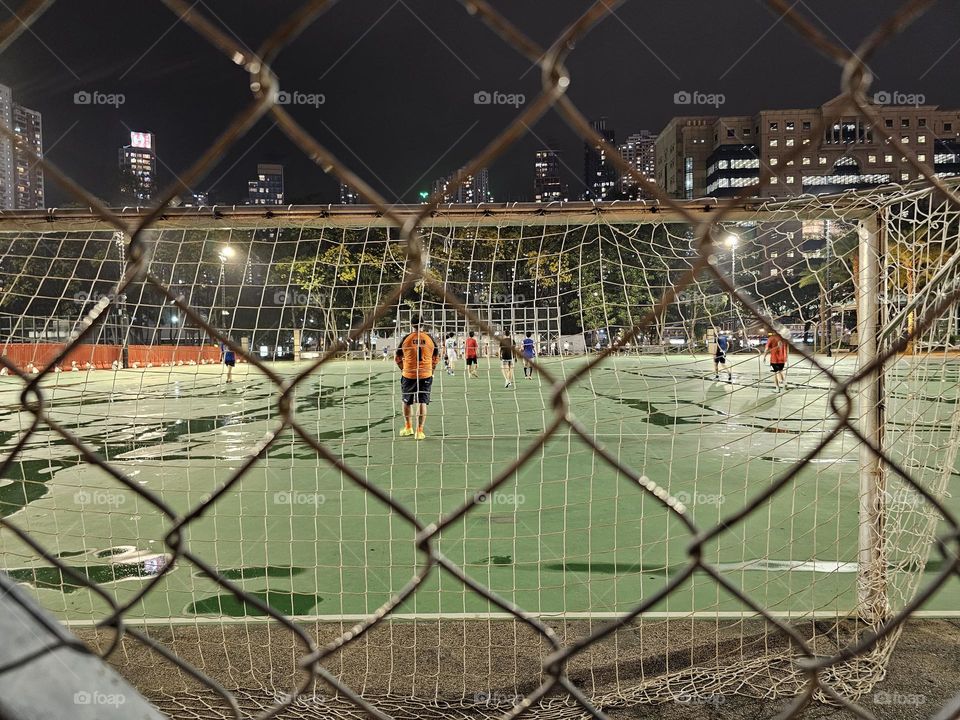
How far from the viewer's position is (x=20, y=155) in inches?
24.3

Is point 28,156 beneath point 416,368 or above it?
above

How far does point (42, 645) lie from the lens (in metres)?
0.62

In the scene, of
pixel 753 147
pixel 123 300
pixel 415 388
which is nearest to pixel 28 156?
pixel 123 300

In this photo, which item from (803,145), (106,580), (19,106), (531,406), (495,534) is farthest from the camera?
(19,106)

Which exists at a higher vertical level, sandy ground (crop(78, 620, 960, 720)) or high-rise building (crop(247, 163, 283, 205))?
high-rise building (crop(247, 163, 283, 205))

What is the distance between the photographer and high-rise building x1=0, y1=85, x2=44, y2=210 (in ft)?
2.21

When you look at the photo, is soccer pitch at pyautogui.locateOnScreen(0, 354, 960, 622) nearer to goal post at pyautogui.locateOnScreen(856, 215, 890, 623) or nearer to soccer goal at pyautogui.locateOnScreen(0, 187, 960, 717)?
soccer goal at pyautogui.locateOnScreen(0, 187, 960, 717)

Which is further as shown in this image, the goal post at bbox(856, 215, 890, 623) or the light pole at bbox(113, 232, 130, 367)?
the goal post at bbox(856, 215, 890, 623)

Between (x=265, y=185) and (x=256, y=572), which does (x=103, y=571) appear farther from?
(x=265, y=185)

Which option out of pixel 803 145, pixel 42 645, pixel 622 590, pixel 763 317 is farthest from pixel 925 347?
pixel 42 645

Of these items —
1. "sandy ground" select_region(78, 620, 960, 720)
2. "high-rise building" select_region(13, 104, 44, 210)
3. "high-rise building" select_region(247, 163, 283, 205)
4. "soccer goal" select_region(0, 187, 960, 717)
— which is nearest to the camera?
"high-rise building" select_region(13, 104, 44, 210)

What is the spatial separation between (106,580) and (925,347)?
4143 mm

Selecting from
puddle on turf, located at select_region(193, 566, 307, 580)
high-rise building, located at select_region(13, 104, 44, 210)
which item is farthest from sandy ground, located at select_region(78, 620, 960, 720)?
high-rise building, located at select_region(13, 104, 44, 210)

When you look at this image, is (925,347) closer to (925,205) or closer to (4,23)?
(925,205)
